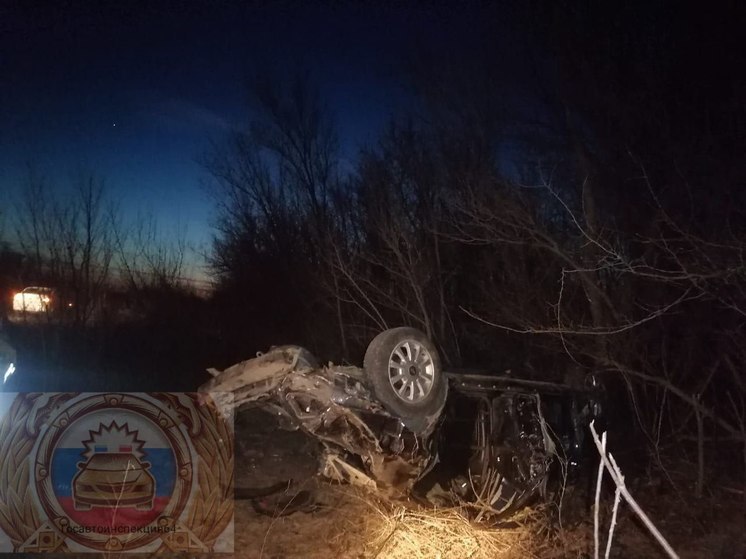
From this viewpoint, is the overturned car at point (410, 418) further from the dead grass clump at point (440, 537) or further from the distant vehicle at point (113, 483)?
the distant vehicle at point (113, 483)

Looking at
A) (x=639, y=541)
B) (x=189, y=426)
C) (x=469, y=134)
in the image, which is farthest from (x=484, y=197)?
(x=189, y=426)

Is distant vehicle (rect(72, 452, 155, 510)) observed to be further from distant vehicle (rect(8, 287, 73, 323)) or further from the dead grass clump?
distant vehicle (rect(8, 287, 73, 323))

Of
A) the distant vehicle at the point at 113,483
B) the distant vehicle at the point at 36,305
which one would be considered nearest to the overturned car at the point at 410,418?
the distant vehicle at the point at 113,483

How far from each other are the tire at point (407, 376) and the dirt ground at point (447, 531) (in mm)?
902

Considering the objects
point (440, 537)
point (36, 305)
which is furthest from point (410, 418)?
point (36, 305)

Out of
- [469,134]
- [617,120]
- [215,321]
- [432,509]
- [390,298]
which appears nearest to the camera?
[432,509]

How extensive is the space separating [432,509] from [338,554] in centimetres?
91

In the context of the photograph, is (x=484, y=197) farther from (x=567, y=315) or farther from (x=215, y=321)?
(x=215, y=321)

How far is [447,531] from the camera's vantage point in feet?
19.0

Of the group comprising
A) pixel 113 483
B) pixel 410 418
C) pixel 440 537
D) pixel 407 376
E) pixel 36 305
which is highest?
pixel 36 305

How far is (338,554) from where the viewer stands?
6.02 meters

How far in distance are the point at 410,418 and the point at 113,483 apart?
252 centimetres

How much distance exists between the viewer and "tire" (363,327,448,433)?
18.3 ft

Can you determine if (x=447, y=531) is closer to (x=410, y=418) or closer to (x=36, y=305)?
(x=410, y=418)
